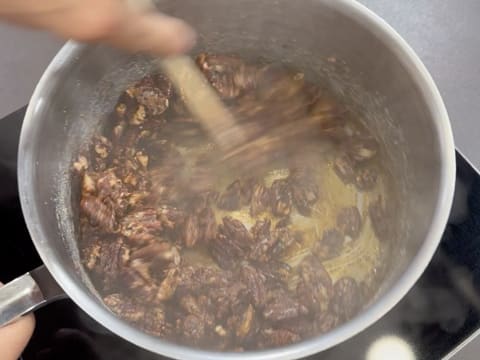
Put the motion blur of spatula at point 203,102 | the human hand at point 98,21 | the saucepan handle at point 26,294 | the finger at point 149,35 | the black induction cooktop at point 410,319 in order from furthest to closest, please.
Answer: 1. the motion blur of spatula at point 203,102
2. the black induction cooktop at point 410,319
3. the saucepan handle at point 26,294
4. the finger at point 149,35
5. the human hand at point 98,21

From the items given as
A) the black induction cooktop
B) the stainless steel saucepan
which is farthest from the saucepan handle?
the black induction cooktop

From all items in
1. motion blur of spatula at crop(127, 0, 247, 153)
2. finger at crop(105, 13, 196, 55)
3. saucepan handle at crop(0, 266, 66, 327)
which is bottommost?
saucepan handle at crop(0, 266, 66, 327)

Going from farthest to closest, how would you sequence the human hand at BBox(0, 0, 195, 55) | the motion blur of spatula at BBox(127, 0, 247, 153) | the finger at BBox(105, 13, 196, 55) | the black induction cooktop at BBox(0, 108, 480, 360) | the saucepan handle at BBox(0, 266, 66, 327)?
the motion blur of spatula at BBox(127, 0, 247, 153), the black induction cooktop at BBox(0, 108, 480, 360), the saucepan handle at BBox(0, 266, 66, 327), the finger at BBox(105, 13, 196, 55), the human hand at BBox(0, 0, 195, 55)

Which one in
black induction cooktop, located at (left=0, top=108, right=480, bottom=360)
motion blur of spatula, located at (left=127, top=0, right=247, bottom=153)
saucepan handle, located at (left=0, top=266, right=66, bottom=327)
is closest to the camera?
saucepan handle, located at (left=0, top=266, right=66, bottom=327)

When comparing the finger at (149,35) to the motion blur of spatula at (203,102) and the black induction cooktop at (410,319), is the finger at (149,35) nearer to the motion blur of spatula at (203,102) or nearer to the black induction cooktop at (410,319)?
the motion blur of spatula at (203,102)

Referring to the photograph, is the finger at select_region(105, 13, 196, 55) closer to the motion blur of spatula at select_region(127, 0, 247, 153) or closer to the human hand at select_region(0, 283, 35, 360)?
the motion blur of spatula at select_region(127, 0, 247, 153)

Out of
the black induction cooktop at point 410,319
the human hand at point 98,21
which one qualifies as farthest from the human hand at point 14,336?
the human hand at point 98,21

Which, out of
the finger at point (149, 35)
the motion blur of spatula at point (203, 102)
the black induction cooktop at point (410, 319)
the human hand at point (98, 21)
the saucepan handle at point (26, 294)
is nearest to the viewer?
the human hand at point (98, 21)

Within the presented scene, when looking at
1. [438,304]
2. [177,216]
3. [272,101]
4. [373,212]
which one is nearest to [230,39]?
[272,101]

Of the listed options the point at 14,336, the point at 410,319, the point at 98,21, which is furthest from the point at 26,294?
the point at 410,319
